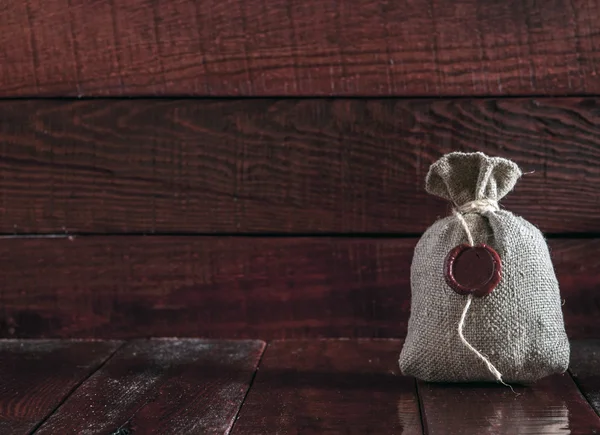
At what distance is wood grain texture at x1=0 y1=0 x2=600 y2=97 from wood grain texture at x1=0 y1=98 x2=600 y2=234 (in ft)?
0.09

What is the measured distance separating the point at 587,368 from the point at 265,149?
0.52 metres

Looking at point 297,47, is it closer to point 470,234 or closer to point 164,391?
point 470,234

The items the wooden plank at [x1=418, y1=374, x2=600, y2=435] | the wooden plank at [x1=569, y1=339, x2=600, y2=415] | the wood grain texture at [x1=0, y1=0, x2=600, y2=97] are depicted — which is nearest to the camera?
the wooden plank at [x1=418, y1=374, x2=600, y2=435]

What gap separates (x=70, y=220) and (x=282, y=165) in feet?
1.06

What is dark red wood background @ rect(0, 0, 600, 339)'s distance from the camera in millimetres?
1091

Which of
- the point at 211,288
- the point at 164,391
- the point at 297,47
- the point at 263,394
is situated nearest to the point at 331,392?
the point at 263,394

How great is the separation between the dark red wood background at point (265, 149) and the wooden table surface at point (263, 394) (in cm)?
7

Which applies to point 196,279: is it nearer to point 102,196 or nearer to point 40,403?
point 102,196

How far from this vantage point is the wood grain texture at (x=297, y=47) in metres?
1.08

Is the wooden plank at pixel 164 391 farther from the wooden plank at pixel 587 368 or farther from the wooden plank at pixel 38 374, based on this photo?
the wooden plank at pixel 587 368

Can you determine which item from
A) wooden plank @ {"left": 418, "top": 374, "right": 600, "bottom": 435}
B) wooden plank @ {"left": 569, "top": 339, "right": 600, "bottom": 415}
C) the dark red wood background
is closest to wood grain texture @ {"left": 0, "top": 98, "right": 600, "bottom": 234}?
the dark red wood background

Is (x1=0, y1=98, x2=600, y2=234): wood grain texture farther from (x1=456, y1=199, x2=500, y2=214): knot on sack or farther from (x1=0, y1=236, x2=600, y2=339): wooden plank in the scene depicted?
(x1=456, y1=199, x2=500, y2=214): knot on sack

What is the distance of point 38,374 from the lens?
3.30ft

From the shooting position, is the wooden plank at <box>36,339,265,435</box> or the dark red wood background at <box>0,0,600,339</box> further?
the dark red wood background at <box>0,0,600,339</box>
